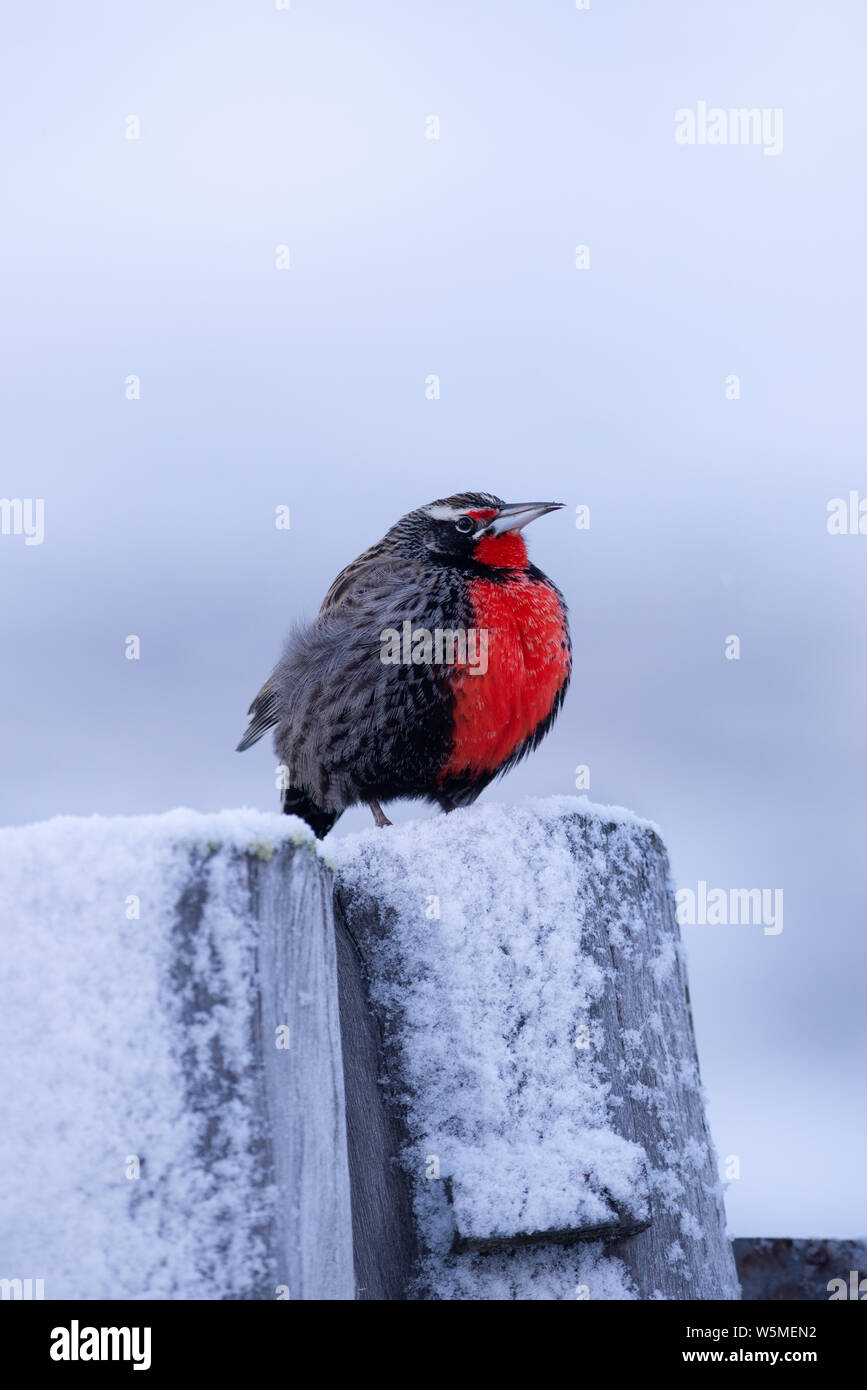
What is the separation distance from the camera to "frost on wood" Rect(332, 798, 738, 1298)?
7.57 ft

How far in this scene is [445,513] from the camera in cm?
489

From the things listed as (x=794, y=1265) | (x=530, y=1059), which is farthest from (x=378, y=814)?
(x=530, y=1059)

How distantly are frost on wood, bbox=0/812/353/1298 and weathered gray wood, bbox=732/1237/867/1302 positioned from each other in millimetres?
2068

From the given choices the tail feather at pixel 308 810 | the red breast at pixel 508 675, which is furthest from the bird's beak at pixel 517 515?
the tail feather at pixel 308 810

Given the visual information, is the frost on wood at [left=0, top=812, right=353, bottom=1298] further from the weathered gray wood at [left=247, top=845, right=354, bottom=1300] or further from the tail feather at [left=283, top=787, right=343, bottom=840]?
the tail feather at [left=283, top=787, right=343, bottom=840]

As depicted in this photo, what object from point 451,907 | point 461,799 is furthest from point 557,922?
point 461,799

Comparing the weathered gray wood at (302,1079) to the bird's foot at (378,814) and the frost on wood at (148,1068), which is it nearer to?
the frost on wood at (148,1068)

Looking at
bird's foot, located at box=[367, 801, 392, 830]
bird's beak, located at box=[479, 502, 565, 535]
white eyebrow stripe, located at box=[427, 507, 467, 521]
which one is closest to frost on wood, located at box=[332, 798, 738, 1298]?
bird's foot, located at box=[367, 801, 392, 830]

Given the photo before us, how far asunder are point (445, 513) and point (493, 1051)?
9.37ft

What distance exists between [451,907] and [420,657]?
5.76 feet

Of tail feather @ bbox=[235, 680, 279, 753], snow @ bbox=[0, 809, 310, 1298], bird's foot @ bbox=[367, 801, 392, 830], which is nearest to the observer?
snow @ bbox=[0, 809, 310, 1298]

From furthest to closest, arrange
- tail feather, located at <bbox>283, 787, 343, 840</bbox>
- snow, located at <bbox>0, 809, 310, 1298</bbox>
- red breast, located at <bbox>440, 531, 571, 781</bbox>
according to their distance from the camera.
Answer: tail feather, located at <bbox>283, 787, 343, 840</bbox> → red breast, located at <bbox>440, 531, 571, 781</bbox> → snow, located at <bbox>0, 809, 310, 1298</bbox>

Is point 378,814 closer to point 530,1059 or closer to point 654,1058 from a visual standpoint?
point 654,1058
